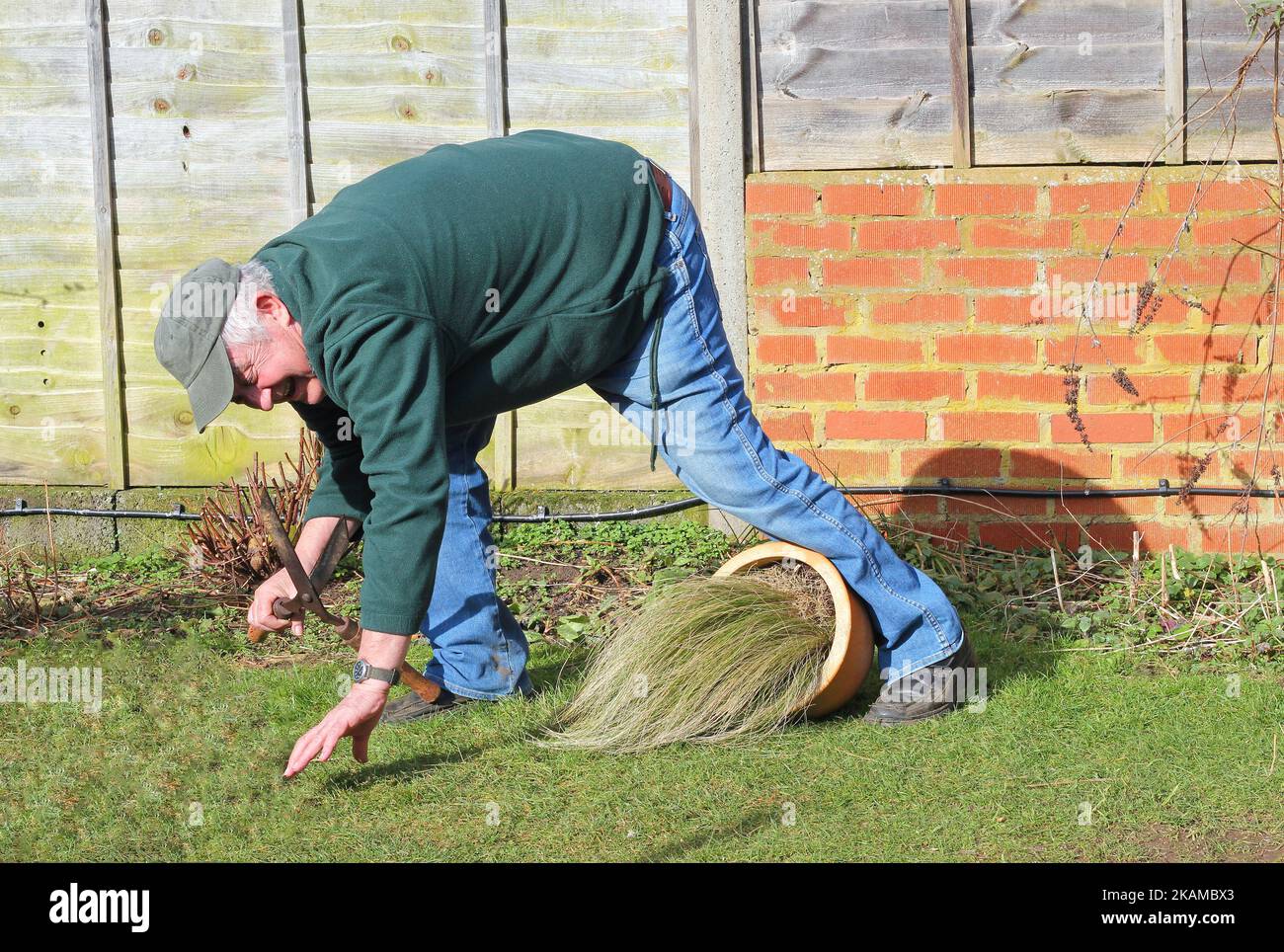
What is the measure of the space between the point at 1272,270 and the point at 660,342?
2.82 metres

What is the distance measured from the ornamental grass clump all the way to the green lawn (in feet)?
0.33

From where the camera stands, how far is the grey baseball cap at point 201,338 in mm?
2934

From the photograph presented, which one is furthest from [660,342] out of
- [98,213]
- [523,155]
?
[98,213]

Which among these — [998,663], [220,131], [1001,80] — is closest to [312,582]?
[998,663]

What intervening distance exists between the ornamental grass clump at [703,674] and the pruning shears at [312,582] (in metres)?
0.49

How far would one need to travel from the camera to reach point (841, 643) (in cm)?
380

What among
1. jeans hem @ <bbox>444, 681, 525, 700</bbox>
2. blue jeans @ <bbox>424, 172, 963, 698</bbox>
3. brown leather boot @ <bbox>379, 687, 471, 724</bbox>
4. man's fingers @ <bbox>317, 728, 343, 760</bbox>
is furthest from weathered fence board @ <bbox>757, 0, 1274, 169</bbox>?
man's fingers @ <bbox>317, 728, 343, 760</bbox>

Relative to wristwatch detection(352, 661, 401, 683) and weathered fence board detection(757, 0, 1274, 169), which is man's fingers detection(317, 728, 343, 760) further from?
weathered fence board detection(757, 0, 1274, 169)

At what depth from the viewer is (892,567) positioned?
3854 mm

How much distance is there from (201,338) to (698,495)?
1.49 meters

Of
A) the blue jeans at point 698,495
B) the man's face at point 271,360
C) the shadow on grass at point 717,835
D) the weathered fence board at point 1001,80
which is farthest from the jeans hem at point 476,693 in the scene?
the weathered fence board at point 1001,80

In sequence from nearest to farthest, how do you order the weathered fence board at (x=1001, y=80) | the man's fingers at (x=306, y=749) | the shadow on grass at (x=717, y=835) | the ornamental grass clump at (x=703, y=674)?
the man's fingers at (x=306, y=749) → the shadow on grass at (x=717, y=835) → the ornamental grass clump at (x=703, y=674) → the weathered fence board at (x=1001, y=80)

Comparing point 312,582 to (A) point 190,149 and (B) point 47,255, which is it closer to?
(A) point 190,149

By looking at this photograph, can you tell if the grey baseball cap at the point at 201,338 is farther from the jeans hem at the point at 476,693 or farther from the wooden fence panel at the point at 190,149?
the wooden fence panel at the point at 190,149
